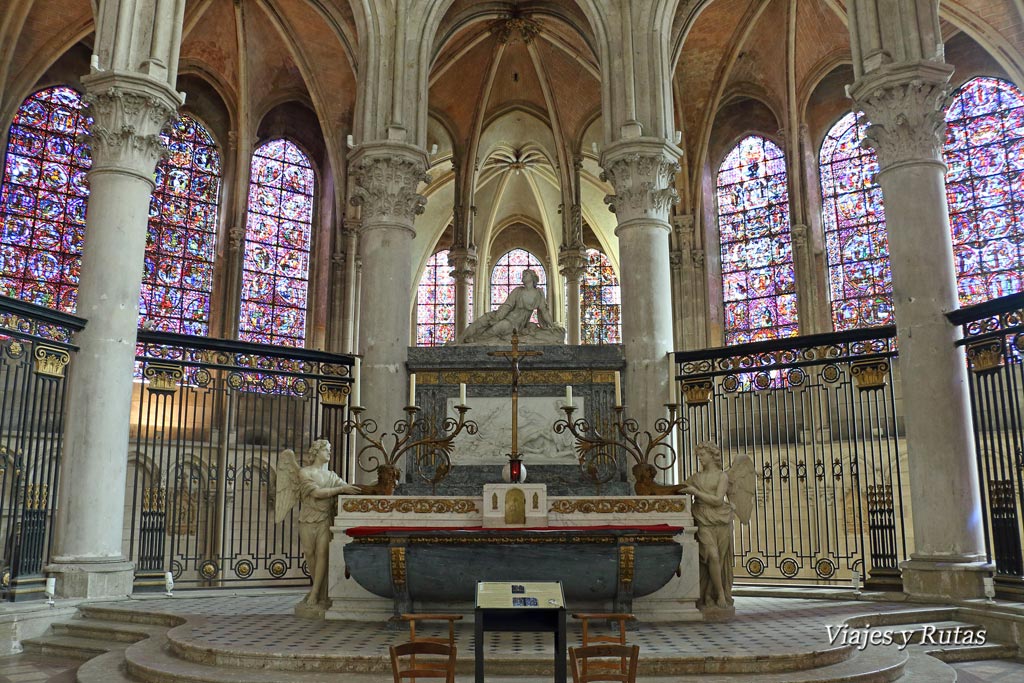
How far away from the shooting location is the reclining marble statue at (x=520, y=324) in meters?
13.5

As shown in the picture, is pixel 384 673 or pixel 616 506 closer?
pixel 384 673

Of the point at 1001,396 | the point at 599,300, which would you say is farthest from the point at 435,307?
the point at 1001,396

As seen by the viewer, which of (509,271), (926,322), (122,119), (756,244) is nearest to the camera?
(926,322)

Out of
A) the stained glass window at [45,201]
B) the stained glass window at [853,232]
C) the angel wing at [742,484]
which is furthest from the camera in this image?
the stained glass window at [853,232]

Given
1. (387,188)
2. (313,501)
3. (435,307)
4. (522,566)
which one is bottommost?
(522,566)

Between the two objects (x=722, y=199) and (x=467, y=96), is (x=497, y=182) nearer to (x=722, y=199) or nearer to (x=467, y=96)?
(x=467, y=96)

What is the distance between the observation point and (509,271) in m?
32.9

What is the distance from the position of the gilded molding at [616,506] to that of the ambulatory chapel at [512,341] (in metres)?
0.03

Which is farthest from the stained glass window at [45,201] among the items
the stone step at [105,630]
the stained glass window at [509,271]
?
the stained glass window at [509,271]

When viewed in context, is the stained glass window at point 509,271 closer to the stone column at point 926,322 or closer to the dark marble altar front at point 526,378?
the dark marble altar front at point 526,378

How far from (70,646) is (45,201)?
14.0 metres

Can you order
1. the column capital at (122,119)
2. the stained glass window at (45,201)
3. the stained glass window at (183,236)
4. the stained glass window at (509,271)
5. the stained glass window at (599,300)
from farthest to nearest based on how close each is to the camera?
the stained glass window at (509,271) → the stained glass window at (599,300) → the stained glass window at (183,236) → the stained glass window at (45,201) → the column capital at (122,119)

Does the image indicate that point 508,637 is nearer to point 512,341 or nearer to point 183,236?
point 512,341

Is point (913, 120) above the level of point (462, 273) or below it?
below
